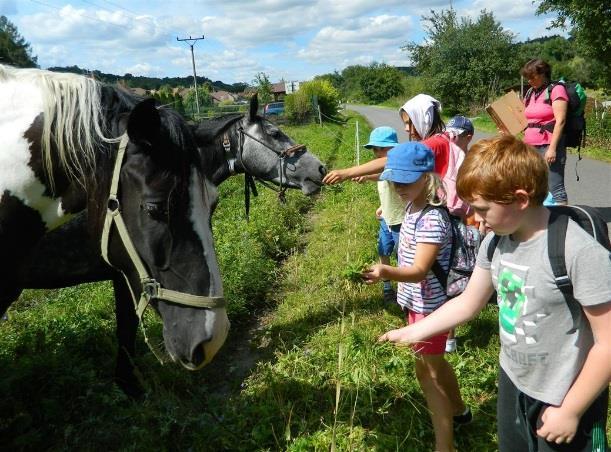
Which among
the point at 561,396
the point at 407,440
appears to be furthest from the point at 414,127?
the point at 561,396

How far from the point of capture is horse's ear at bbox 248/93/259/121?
505 centimetres

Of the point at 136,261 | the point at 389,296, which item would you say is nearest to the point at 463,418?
the point at 389,296

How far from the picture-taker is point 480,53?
115 feet

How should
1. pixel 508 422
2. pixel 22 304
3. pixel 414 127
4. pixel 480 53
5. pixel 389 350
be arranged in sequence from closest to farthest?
pixel 508 422, pixel 389 350, pixel 414 127, pixel 22 304, pixel 480 53

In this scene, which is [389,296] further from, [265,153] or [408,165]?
[408,165]

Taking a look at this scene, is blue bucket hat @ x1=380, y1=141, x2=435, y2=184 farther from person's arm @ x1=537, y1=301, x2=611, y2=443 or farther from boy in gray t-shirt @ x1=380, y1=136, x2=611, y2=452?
person's arm @ x1=537, y1=301, x2=611, y2=443

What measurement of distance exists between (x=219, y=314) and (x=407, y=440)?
4.77 ft

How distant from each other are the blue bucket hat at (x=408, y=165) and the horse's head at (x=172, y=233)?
0.98 m

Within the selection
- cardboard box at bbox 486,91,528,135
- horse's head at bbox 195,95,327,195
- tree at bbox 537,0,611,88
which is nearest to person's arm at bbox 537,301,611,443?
cardboard box at bbox 486,91,528,135

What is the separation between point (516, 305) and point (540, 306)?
→ 10 centimetres

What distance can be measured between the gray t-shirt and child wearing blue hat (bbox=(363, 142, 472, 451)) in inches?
22.3

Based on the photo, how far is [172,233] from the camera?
1.80m

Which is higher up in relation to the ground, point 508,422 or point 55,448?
point 508,422

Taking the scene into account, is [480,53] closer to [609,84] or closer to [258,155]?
[609,84]
